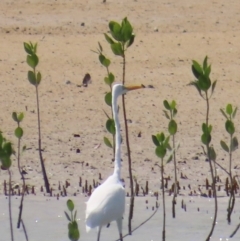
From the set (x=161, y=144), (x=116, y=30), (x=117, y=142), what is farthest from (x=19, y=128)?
(x=161, y=144)

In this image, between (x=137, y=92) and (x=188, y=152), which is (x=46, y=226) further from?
(x=137, y=92)

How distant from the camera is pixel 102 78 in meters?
12.8

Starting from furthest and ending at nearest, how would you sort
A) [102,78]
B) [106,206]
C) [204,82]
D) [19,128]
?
[102,78] → [19,128] → [106,206] → [204,82]

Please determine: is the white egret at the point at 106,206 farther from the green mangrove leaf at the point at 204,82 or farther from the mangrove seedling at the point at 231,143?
the green mangrove leaf at the point at 204,82

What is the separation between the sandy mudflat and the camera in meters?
9.54

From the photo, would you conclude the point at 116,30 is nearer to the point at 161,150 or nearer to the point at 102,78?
the point at 161,150

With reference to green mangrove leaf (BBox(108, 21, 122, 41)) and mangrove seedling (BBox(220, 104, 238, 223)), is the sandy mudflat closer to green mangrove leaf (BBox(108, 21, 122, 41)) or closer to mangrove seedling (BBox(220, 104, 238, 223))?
mangrove seedling (BBox(220, 104, 238, 223))

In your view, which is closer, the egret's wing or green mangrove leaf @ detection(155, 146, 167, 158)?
the egret's wing

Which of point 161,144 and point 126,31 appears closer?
point 161,144

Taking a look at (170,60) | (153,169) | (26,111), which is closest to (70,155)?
(153,169)

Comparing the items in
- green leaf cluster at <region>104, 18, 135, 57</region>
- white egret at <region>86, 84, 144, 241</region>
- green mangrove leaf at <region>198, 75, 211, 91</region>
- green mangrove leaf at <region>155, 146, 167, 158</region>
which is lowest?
white egret at <region>86, 84, 144, 241</region>

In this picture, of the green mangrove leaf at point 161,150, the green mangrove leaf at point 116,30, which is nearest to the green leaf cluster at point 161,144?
the green mangrove leaf at point 161,150

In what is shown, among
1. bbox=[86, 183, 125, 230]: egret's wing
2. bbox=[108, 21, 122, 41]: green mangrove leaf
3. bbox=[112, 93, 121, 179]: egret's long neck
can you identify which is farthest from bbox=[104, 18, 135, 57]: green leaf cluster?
bbox=[86, 183, 125, 230]: egret's wing

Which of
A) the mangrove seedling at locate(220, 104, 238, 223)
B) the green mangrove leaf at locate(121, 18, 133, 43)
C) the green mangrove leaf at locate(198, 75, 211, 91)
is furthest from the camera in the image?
the mangrove seedling at locate(220, 104, 238, 223)
